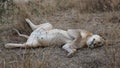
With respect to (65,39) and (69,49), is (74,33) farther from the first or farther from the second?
(69,49)

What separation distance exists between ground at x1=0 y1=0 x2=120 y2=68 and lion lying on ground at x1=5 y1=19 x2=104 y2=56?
0.10m

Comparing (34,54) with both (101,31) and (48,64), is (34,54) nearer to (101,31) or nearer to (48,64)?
(48,64)

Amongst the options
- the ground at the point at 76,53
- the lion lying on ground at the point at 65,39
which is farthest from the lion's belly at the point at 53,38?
the ground at the point at 76,53

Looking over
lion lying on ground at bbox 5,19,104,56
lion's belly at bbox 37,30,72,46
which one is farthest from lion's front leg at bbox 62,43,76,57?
lion's belly at bbox 37,30,72,46

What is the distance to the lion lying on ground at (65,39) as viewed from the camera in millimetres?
5809

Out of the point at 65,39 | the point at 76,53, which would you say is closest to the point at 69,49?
the point at 76,53

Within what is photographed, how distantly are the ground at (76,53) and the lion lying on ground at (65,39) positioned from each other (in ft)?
0.31

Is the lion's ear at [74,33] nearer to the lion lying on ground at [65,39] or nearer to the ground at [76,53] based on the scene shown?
the lion lying on ground at [65,39]

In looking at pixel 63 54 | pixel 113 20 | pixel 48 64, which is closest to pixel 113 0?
pixel 113 20

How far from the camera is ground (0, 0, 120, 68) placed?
499 cm

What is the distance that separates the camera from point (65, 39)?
6.05m

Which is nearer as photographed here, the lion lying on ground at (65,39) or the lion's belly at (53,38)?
the lion lying on ground at (65,39)

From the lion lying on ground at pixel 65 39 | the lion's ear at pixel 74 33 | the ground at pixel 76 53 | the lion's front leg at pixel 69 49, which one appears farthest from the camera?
the lion's ear at pixel 74 33

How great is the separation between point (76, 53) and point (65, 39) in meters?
0.51
